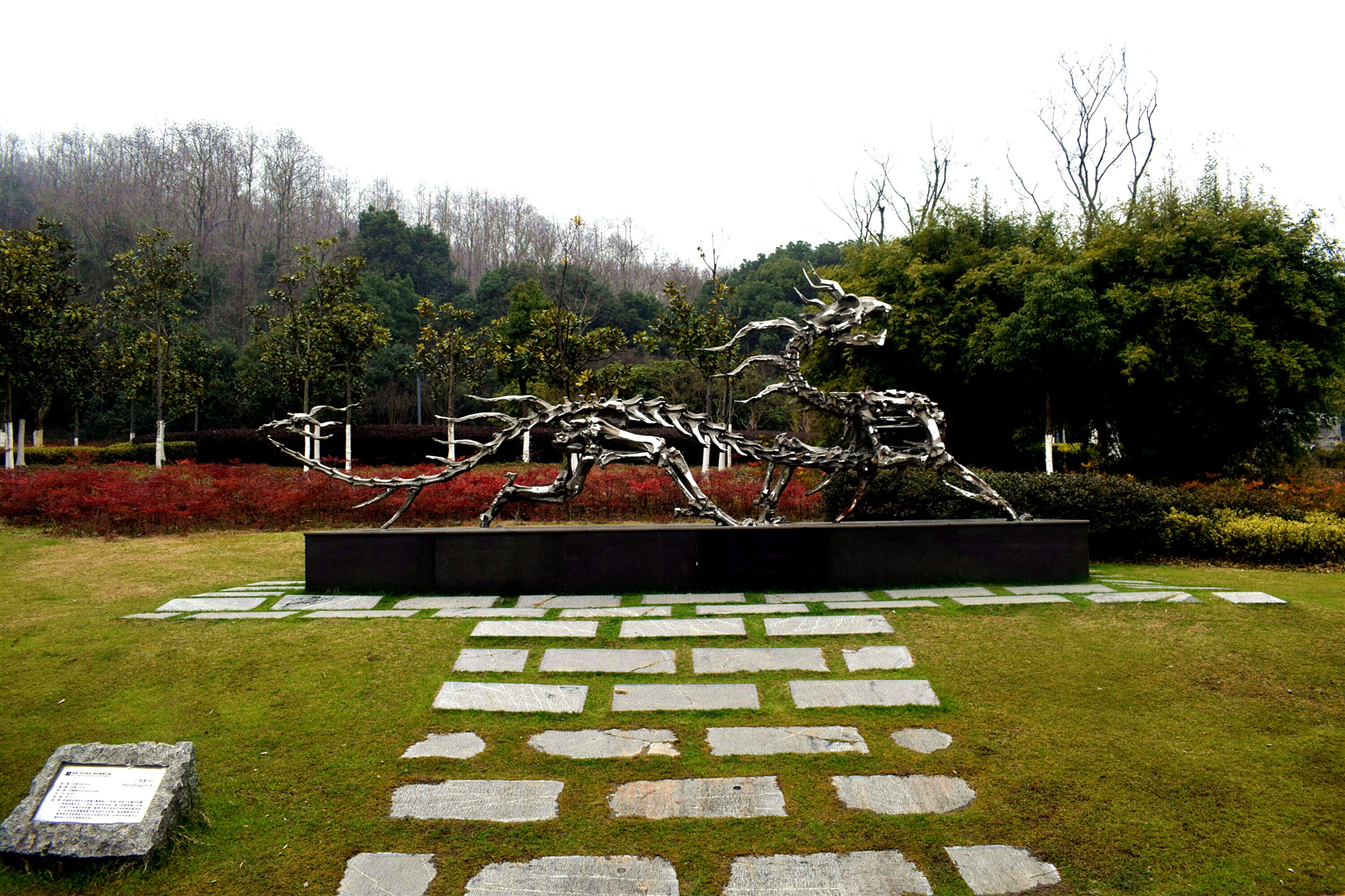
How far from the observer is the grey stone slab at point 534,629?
6.01m

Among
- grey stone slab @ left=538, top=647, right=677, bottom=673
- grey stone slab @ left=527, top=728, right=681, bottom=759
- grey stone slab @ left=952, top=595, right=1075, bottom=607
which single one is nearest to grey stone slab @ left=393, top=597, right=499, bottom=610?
grey stone slab @ left=538, top=647, right=677, bottom=673

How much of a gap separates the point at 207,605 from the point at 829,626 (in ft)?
17.1

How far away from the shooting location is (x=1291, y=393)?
13.0 meters

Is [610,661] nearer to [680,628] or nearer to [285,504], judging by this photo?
[680,628]

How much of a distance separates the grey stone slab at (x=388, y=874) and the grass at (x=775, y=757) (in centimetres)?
6

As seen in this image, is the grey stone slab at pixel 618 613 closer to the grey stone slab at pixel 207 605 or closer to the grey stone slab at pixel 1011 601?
the grey stone slab at pixel 1011 601

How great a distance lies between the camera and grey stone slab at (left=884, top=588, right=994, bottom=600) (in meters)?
7.22

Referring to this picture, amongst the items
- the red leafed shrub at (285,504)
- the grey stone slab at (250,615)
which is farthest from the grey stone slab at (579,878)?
the red leafed shrub at (285,504)

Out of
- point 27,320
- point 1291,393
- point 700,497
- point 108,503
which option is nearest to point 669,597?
point 700,497

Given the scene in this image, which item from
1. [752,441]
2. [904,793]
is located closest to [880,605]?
[752,441]

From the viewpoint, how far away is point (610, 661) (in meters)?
5.52

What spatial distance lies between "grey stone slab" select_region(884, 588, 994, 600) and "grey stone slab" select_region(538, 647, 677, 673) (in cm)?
260

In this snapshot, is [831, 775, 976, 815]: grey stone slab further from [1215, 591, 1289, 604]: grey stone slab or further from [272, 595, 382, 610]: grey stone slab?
[272, 595, 382, 610]: grey stone slab

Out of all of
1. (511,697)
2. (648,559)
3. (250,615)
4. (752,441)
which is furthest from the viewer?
(752,441)
